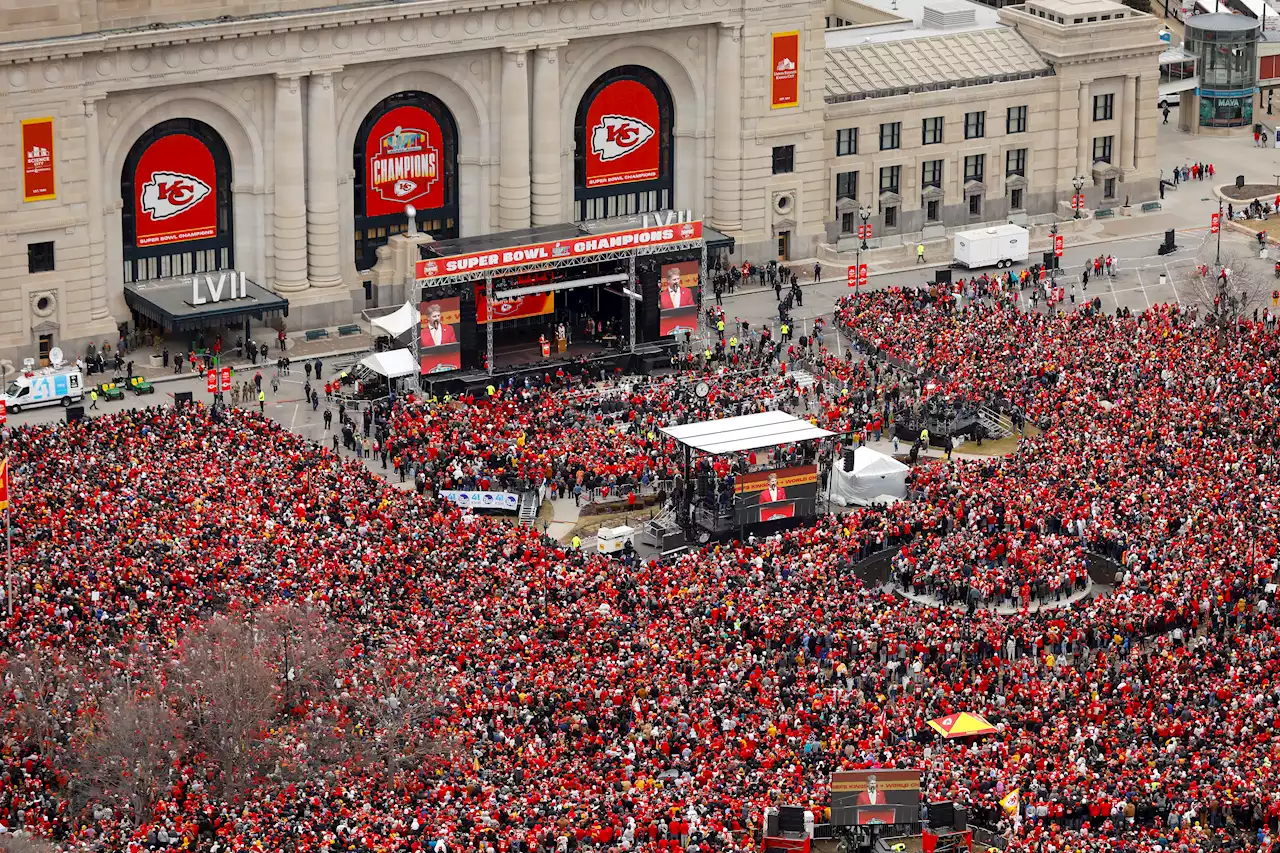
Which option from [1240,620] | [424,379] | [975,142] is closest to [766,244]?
[975,142]

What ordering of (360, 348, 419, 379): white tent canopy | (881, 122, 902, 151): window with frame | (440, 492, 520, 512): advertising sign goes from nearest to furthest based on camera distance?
(440, 492, 520, 512): advertising sign, (360, 348, 419, 379): white tent canopy, (881, 122, 902, 151): window with frame

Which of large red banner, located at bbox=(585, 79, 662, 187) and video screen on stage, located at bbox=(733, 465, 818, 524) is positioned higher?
large red banner, located at bbox=(585, 79, 662, 187)

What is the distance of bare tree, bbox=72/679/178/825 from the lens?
94.3 m

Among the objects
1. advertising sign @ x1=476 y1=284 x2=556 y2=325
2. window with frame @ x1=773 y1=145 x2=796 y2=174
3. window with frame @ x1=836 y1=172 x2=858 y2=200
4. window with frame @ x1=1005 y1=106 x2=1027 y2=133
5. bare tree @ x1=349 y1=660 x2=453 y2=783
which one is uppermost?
window with frame @ x1=1005 y1=106 x2=1027 y2=133

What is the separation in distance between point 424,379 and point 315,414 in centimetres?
530

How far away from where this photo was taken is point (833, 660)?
10588 centimetres

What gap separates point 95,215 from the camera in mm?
142375

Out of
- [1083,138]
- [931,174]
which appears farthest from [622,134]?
[1083,138]

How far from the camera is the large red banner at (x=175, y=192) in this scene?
145 meters

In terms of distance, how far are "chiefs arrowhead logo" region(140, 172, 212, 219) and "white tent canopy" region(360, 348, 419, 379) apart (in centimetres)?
1431

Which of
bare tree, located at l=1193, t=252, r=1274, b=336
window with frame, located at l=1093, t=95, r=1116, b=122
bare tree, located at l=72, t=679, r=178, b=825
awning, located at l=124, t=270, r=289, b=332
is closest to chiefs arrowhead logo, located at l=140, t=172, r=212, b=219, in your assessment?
awning, located at l=124, t=270, r=289, b=332

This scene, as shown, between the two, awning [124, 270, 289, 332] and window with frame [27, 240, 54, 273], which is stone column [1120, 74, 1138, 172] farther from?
window with frame [27, 240, 54, 273]

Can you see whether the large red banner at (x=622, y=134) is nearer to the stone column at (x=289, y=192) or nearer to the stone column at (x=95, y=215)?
the stone column at (x=289, y=192)

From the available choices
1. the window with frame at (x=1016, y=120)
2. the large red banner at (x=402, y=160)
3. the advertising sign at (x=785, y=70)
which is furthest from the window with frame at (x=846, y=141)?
the large red banner at (x=402, y=160)
